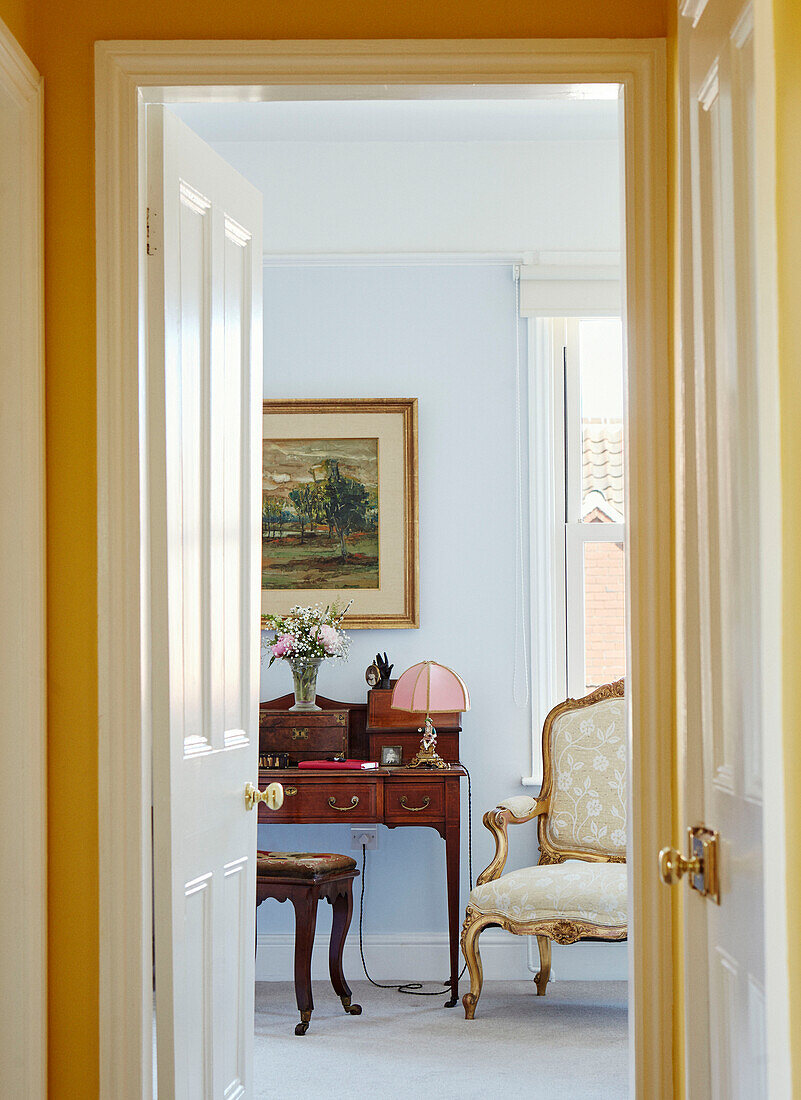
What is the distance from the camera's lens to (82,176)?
2219mm

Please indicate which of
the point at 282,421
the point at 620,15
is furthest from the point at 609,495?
the point at 620,15

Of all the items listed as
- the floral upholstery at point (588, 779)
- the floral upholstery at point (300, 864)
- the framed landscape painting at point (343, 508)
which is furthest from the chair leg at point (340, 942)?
the framed landscape painting at point (343, 508)

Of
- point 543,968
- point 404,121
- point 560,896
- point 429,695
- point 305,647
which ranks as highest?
point 404,121

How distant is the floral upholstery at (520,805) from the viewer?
4.38m

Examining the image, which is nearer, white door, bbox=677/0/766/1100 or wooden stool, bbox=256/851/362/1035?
white door, bbox=677/0/766/1100

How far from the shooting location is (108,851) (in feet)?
7.03

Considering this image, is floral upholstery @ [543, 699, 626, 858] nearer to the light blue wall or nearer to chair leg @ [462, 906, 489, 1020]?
the light blue wall

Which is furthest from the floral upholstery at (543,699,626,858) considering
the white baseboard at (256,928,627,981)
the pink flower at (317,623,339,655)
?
the pink flower at (317,623,339,655)

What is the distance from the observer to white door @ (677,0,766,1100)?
154 centimetres

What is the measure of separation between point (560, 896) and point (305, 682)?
1.31m

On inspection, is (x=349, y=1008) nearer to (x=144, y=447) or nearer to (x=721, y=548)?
(x=144, y=447)

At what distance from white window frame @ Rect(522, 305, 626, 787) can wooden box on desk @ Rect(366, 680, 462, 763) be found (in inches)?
15.2

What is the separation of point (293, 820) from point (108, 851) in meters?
2.24

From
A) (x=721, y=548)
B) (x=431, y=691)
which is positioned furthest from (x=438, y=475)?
(x=721, y=548)
